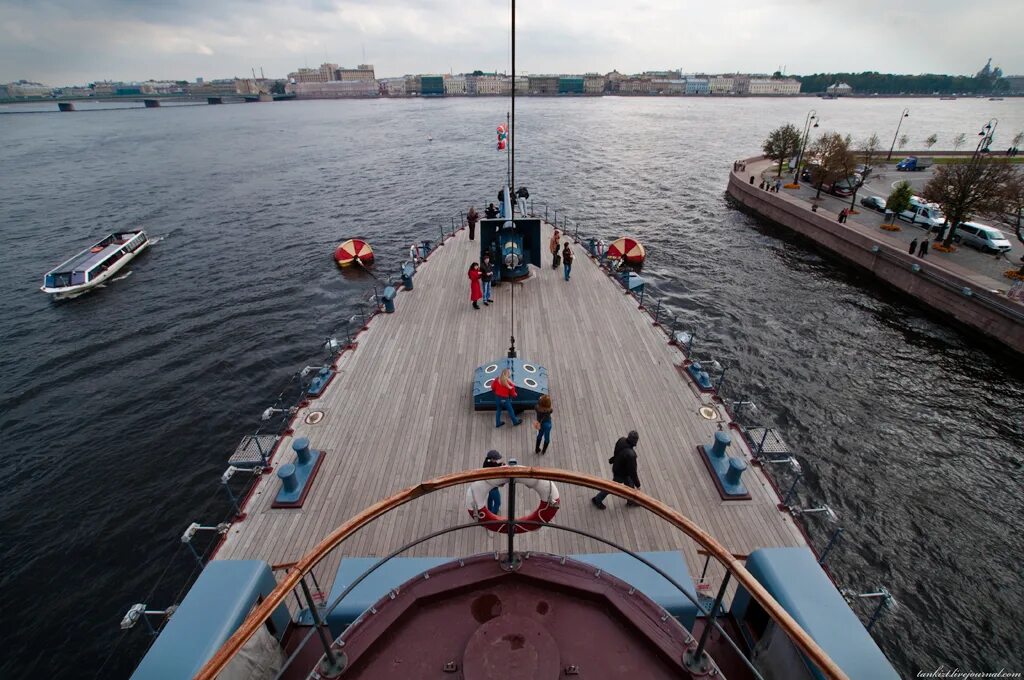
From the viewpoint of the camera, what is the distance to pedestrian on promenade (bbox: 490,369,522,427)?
11.9m

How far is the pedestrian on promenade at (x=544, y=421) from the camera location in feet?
32.4

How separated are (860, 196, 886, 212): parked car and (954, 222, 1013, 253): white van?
954 centimetres

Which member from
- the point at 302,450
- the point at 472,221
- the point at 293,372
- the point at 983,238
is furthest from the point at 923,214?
the point at 302,450

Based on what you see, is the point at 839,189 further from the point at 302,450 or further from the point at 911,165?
the point at 302,450

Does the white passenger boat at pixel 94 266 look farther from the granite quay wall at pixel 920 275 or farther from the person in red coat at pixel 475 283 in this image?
the granite quay wall at pixel 920 275

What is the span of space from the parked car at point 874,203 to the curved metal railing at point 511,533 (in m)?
50.6

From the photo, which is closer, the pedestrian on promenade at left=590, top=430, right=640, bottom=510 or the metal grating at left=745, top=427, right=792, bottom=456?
the pedestrian on promenade at left=590, top=430, right=640, bottom=510

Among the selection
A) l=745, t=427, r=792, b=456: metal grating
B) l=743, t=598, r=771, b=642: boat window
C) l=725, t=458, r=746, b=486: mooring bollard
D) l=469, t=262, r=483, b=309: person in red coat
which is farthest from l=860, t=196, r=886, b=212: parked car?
l=743, t=598, r=771, b=642: boat window

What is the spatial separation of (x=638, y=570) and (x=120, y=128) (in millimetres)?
187312

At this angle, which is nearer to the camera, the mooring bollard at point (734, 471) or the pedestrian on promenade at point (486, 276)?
the mooring bollard at point (734, 471)

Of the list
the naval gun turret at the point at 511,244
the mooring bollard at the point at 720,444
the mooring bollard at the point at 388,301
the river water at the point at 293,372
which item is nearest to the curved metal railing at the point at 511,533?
the mooring bollard at the point at 720,444

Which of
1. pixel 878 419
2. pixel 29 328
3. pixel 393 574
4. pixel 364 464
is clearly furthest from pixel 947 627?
pixel 29 328

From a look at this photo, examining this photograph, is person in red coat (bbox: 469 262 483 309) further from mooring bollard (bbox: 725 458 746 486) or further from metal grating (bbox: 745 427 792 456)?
mooring bollard (bbox: 725 458 746 486)

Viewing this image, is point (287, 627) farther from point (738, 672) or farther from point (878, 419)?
point (878, 419)
